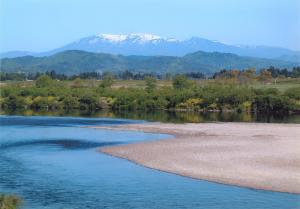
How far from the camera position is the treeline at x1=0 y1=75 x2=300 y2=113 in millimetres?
76812

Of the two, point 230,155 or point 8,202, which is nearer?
point 8,202

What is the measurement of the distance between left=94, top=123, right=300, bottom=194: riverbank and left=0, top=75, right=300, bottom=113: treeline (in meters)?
32.5

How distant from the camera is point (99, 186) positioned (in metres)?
23.4

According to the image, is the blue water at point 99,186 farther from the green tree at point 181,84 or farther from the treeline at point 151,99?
the green tree at point 181,84

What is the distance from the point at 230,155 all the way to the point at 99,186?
377 inches

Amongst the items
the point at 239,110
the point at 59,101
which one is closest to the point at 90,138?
the point at 239,110

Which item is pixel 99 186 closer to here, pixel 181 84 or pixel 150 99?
pixel 150 99

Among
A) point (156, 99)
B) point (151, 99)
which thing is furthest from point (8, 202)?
point (156, 99)

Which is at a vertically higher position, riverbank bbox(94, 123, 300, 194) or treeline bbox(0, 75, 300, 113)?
treeline bbox(0, 75, 300, 113)

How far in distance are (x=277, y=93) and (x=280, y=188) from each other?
54793 mm

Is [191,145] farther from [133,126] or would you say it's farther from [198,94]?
[198,94]

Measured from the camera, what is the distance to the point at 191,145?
116ft

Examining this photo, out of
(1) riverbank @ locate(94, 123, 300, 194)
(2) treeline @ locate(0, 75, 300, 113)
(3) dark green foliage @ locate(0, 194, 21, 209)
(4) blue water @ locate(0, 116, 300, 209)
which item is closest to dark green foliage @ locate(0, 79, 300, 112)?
(2) treeline @ locate(0, 75, 300, 113)

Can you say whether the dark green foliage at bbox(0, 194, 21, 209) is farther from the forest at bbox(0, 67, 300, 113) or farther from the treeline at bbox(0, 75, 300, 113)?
the treeline at bbox(0, 75, 300, 113)
